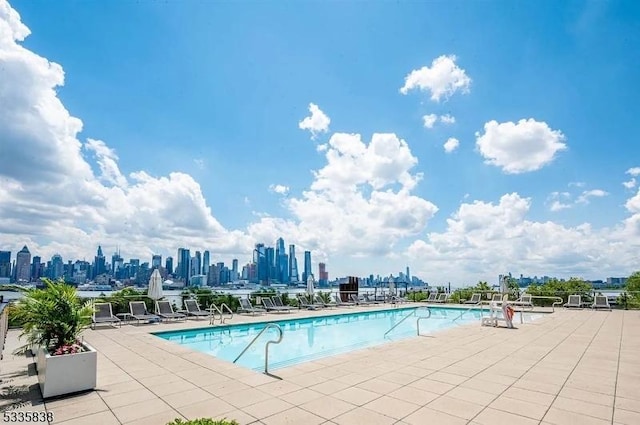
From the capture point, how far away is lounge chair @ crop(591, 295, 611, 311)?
57.7 feet

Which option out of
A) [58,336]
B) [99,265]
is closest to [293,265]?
[99,265]

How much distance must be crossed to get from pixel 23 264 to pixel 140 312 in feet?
35.4

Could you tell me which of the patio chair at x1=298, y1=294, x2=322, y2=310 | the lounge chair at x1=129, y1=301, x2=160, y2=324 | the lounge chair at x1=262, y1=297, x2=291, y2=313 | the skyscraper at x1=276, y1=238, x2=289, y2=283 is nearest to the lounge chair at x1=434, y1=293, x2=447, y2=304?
the patio chair at x1=298, y1=294, x2=322, y2=310

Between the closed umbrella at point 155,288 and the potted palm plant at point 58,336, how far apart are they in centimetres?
771

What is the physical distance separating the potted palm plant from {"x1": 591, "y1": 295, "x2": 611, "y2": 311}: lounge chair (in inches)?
828

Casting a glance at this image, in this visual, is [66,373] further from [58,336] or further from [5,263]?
[5,263]

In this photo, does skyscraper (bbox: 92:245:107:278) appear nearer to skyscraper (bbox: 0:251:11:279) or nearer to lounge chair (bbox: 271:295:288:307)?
skyscraper (bbox: 0:251:11:279)

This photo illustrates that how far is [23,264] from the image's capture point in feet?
59.6

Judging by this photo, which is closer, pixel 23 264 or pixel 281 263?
pixel 23 264

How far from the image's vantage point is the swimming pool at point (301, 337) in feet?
29.8

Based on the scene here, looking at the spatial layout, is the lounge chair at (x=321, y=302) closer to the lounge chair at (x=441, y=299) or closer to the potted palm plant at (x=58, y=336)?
the lounge chair at (x=441, y=299)

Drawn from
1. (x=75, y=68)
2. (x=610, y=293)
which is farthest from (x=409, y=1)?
(x=610, y=293)

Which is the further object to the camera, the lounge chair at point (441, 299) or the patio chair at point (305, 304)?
the lounge chair at point (441, 299)

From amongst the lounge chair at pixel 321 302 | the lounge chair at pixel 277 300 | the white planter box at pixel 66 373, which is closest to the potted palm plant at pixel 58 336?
the white planter box at pixel 66 373
